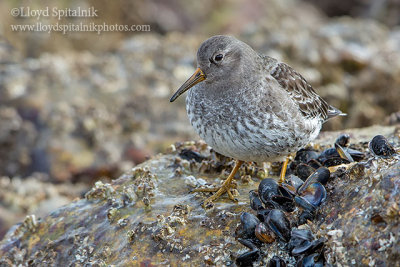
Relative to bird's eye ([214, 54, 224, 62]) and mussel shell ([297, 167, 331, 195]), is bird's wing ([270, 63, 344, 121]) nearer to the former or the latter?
bird's eye ([214, 54, 224, 62])

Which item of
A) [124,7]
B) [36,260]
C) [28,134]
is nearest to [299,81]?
[36,260]

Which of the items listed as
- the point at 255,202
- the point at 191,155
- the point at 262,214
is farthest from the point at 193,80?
the point at 262,214

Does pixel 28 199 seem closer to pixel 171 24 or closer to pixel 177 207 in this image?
pixel 177 207

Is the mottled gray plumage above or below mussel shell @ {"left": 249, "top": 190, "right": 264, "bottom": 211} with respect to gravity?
above

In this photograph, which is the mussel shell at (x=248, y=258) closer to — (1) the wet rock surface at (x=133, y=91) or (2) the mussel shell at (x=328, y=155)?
(2) the mussel shell at (x=328, y=155)

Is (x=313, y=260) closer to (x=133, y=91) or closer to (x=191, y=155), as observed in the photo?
(x=191, y=155)

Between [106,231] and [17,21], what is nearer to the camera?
[106,231]

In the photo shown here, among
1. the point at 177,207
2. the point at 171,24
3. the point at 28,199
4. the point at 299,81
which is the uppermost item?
the point at 171,24

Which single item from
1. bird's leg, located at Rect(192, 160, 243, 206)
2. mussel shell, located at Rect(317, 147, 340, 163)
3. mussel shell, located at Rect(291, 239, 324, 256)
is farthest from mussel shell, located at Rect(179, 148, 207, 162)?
mussel shell, located at Rect(291, 239, 324, 256)
